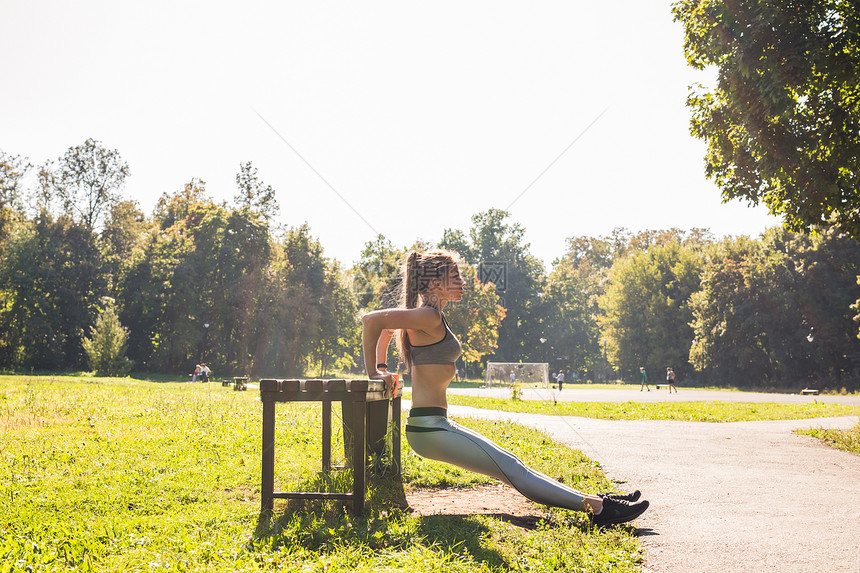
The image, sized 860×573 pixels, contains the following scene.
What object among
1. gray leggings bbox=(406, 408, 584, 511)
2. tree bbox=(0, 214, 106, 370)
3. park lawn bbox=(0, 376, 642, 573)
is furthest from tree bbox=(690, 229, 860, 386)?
tree bbox=(0, 214, 106, 370)

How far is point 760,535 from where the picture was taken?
15.0 feet

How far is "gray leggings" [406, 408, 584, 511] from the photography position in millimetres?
4512

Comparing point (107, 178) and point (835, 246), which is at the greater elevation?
point (107, 178)

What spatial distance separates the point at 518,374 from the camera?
115ft

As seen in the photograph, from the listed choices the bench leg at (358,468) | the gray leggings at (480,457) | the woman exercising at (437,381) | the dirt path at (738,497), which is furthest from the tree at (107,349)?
the gray leggings at (480,457)

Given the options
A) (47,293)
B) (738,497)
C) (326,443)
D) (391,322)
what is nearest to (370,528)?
(391,322)

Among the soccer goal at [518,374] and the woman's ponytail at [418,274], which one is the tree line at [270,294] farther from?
the woman's ponytail at [418,274]

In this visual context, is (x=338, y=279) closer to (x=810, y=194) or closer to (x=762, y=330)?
(x=762, y=330)

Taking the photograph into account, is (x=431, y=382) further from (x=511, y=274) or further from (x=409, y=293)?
(x=511, y=274)

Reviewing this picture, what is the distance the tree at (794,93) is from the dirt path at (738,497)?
4.08 meters

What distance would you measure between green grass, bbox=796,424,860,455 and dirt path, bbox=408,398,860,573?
25cm

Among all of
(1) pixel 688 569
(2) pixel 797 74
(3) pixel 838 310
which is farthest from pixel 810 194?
(3) pixel 838 310

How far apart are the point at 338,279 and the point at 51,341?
24.6m

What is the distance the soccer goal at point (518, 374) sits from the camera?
113ft
